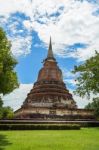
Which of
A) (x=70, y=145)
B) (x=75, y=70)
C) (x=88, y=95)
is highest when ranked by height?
(x=75, y=70)

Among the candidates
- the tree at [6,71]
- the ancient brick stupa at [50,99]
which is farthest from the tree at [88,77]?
the ancient brick stupa at [50,99]

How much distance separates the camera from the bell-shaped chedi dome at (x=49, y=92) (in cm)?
6612

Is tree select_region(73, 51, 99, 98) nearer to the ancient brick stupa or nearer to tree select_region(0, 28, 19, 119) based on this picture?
tree select_region(0, 28, 19, 119)

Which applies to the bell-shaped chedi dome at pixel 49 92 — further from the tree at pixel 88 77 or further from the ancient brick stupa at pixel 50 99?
the tree at pixel 88 77

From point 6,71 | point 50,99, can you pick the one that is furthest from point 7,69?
point 50,99

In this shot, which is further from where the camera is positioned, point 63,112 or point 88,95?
point 63,112

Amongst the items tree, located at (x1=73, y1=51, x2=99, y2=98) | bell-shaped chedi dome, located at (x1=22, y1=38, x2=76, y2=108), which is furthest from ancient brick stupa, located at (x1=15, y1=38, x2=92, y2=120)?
tree, located at (x1=73, y1=51, x2=99, y2=98)

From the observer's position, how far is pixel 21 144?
23.2 m

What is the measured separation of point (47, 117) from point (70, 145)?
105 ft

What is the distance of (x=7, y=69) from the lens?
93.3ft

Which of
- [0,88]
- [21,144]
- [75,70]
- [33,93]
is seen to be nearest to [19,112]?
[33,93]

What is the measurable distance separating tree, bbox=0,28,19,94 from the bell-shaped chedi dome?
33259 mm

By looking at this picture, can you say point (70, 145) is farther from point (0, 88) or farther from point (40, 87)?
point (40, 87)

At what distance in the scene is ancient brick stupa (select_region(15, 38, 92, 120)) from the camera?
5889cm
